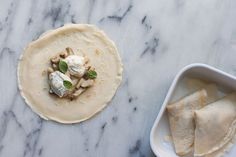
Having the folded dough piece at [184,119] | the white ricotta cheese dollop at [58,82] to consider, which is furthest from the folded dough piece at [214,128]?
the white ricotta cheese dollop at [58,82]

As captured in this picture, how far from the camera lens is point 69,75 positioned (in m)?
1.34

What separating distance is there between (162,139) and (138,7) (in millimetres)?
366

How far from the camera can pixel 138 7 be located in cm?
140

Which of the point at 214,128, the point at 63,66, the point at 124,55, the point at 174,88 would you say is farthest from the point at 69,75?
the point at 214,128

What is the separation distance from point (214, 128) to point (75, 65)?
393 mm

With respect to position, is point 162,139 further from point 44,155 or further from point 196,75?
point 44,155

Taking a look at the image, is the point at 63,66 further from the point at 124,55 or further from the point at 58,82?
the point at 124,55

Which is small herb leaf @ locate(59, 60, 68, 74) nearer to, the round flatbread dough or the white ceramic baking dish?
the round flatbread dough

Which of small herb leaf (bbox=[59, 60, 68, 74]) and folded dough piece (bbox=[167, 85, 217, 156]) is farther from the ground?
small herb leaf (bbox=[59, 60, 68, 74])

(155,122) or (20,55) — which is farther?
(20,55)

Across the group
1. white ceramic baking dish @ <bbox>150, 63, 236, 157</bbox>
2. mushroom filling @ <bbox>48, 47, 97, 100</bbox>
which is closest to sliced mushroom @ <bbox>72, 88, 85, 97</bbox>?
mushroom filling @ <bbox>48, 47, 97, 100</bbox>

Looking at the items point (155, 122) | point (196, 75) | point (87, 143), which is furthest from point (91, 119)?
point (196, 75)

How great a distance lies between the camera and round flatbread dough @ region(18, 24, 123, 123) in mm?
1364

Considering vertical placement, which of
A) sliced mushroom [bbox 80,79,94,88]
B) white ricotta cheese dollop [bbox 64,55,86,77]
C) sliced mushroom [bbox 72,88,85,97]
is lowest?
sliced mushroom [bbox 72,88,85,97]
